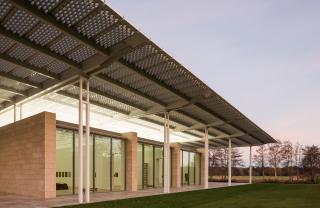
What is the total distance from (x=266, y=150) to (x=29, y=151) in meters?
65.1

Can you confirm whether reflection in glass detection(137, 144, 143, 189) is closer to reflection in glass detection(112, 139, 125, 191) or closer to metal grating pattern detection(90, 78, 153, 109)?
reflection in glass detection(112, 139, 125, 191)

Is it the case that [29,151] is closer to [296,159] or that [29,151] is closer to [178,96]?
[178,96]

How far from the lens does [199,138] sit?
127ft

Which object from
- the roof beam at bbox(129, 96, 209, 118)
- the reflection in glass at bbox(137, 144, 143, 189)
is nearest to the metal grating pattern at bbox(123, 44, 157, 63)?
the roof beam at bbox(129, 96, 209, 118)

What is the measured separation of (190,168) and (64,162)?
23951 mm

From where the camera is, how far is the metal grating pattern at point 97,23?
12.9m

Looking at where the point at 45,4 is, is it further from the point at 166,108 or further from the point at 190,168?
the point at 190,168

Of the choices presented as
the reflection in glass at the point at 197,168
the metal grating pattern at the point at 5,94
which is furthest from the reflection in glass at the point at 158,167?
the metal grating pattern at the point at 5,94

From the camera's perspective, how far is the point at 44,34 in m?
14.0

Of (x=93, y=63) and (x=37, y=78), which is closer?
(x=93, y=63)

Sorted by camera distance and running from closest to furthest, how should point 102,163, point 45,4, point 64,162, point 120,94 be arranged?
point 45,4 → point 120,94 → point 64,162 → point 102,163

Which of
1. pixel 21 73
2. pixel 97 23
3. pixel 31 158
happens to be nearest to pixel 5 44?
pixel 21 73

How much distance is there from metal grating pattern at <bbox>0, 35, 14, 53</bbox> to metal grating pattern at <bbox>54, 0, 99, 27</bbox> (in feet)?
8.77

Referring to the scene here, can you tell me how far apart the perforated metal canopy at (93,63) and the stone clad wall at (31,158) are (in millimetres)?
1698
